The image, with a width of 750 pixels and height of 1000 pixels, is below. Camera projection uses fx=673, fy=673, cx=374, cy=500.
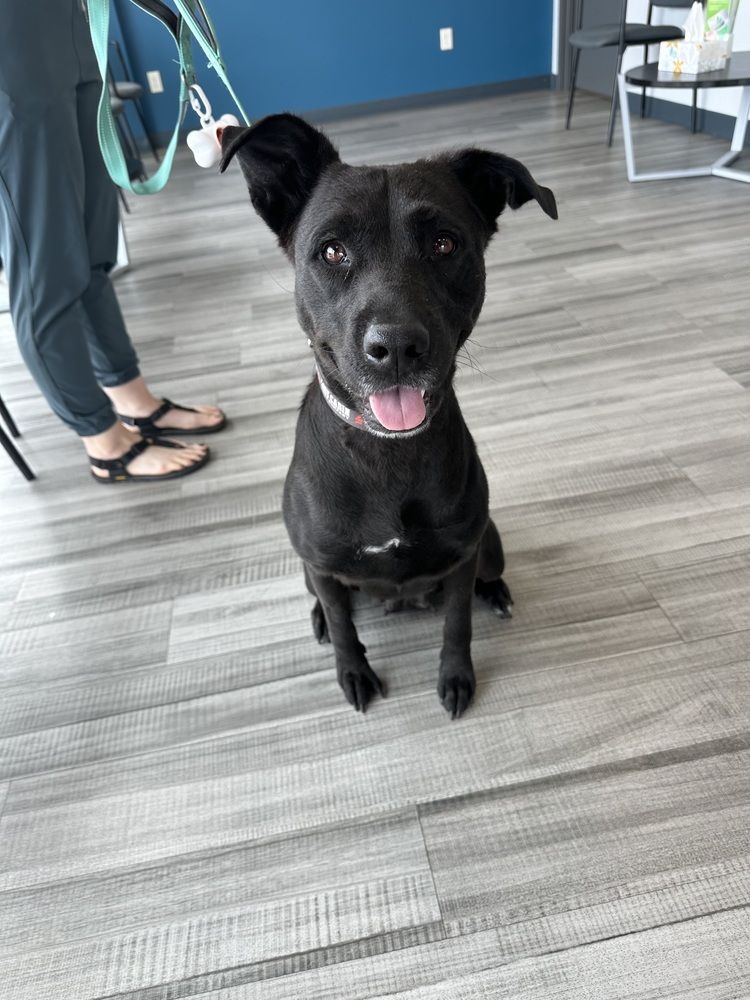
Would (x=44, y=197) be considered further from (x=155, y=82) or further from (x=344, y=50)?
(x=344, y=50)

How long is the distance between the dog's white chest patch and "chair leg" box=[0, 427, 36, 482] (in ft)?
4.94

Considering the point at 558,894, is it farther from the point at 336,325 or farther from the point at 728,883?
the point at 336,325

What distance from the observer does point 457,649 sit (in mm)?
1382

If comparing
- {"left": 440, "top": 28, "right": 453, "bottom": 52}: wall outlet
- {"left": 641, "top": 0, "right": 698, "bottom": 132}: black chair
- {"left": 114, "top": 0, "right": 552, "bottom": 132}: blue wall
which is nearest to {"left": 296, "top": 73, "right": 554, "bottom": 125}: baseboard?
{"left": 114, "top": 0, "right": 552, "bottom": 132}: blue wall

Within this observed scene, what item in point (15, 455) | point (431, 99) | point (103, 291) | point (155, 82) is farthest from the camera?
point (431, 99)

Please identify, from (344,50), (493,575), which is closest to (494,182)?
(493,575)

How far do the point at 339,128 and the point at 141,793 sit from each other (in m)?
6.39

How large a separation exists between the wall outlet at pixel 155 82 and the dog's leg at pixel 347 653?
6535mm

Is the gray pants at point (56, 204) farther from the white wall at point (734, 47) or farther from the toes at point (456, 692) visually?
the white wall at point (734, 47)

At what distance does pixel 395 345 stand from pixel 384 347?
0.02 m

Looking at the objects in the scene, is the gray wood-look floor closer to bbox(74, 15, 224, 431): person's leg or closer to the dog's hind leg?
the dog's hind leg

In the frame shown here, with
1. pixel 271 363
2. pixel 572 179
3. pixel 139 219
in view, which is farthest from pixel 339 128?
pixel 271 363

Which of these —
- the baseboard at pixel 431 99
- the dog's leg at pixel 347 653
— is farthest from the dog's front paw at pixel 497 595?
the baseboard at pixel 431 99

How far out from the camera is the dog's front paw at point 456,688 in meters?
1.37
